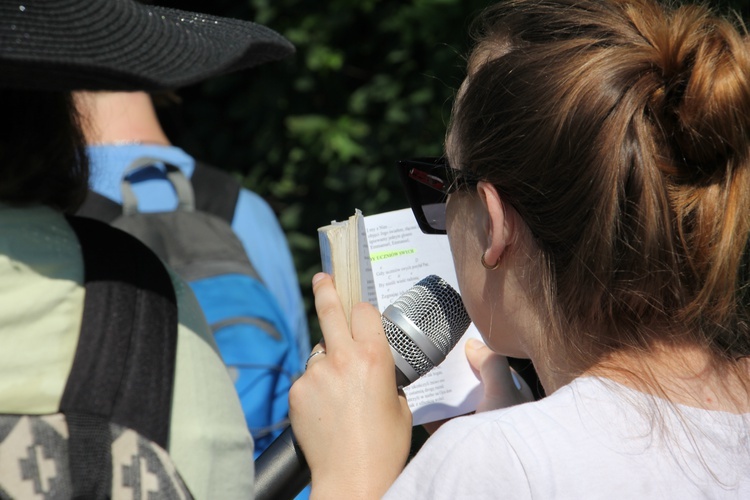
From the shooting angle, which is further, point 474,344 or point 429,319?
point 474,344

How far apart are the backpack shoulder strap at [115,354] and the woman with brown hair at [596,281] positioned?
270 millimetres

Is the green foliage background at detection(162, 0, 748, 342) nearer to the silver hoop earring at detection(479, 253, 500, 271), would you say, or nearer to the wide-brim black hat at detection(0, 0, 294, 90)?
the silver hoop earring at detection(479, 253, 500, 271)

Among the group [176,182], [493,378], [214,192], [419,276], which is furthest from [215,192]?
[493,378]

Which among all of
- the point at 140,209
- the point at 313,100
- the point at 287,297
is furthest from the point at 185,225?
the point at 313,100

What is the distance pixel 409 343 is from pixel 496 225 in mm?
235

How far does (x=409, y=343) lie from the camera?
1.25m

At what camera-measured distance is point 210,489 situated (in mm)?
1007

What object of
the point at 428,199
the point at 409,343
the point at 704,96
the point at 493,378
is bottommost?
the point at 493,378

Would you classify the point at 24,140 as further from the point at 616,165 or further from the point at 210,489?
the point at 616,165

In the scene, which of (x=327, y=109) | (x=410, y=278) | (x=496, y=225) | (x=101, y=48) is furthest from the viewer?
(x=327, y=109)

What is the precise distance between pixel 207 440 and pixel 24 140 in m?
0.45

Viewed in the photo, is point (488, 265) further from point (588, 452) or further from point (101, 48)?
point (101, 48)

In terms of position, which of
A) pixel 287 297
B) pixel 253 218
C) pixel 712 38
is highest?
pixel 712 38

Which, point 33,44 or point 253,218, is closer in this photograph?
point 33,44
